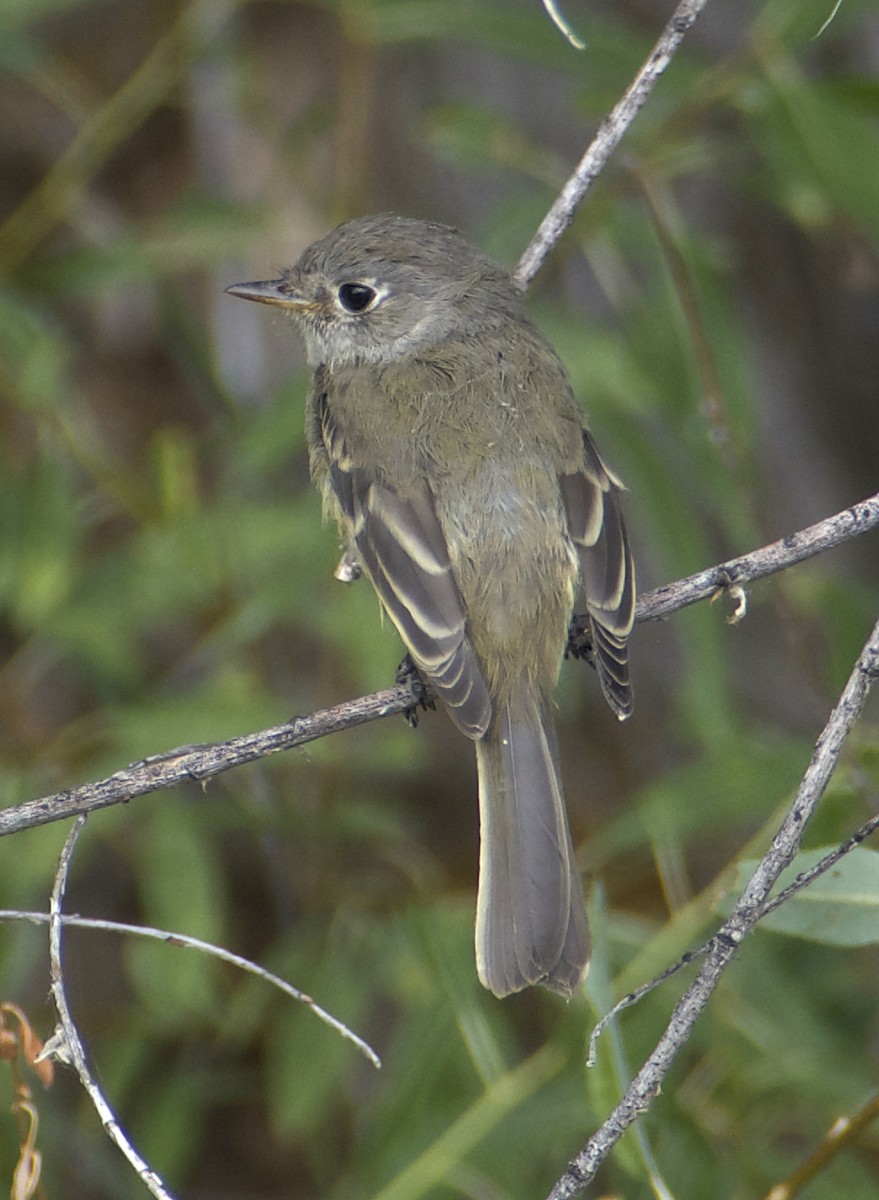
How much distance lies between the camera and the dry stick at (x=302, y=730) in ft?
8.37

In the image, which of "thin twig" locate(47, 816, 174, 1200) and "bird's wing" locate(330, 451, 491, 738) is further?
"bird's wing" locate(330, 451, 491, 738)

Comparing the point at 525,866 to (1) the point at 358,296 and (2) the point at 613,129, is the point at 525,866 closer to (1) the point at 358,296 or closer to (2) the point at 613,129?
(2) the point at 613,129

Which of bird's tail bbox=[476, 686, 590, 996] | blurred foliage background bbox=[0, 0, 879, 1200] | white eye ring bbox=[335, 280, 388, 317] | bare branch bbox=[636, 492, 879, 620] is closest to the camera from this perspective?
bare branch bbox=[636, 492, 879, 620]

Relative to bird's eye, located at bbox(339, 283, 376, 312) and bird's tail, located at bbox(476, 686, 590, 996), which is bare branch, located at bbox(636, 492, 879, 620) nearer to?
bird's tail, located at bbox(476, 686, 590, 996)

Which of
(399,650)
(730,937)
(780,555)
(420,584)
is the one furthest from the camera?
(399,650)

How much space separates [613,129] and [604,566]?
976mm

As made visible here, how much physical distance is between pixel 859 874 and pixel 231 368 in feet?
14.4

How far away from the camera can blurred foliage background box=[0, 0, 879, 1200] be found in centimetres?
381

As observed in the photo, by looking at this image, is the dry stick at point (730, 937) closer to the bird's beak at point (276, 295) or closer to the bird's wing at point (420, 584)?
the bird's wing at point (420, 584)

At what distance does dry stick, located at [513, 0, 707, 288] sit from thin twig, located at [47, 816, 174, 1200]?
1.80 meters

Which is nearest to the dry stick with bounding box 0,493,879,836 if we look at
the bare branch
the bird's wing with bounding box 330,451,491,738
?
the bare branch

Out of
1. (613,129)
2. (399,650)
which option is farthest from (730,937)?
(399,650)

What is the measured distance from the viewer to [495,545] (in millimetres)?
3461

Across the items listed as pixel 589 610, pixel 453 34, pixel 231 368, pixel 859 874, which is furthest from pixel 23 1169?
pixel 231 368
